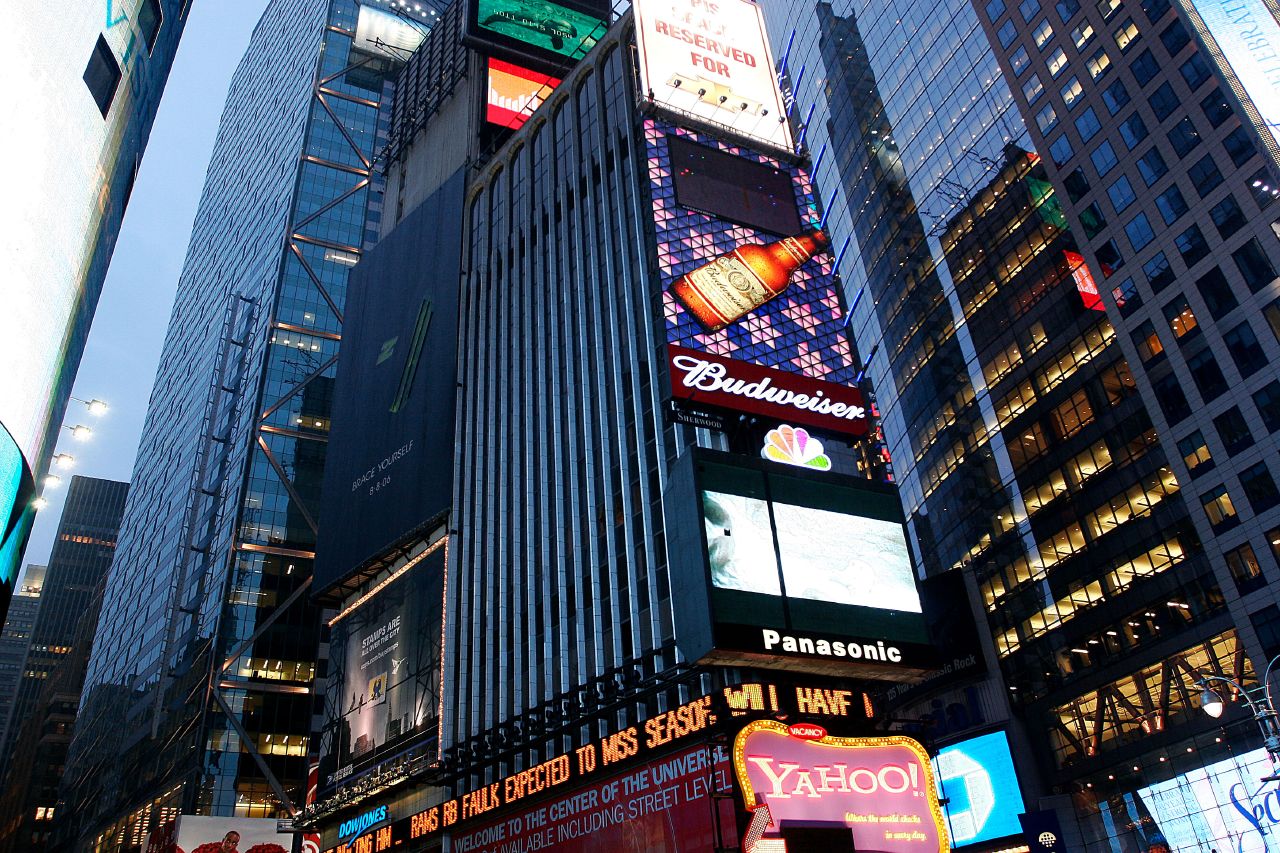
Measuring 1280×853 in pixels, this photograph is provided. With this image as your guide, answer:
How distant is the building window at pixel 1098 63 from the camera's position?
241 ft

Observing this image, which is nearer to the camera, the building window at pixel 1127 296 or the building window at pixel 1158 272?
the building window at pixel 1158 272

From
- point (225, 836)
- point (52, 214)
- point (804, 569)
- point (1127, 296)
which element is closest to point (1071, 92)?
point (1127, 296)

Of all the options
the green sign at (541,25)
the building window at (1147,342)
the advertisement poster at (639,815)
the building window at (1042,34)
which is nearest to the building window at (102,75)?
the advertisement poster at (639,815)

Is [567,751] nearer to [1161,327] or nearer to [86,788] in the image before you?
[1161,327]

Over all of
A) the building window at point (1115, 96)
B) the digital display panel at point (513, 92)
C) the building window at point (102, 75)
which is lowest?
the building window at point (102, 75)

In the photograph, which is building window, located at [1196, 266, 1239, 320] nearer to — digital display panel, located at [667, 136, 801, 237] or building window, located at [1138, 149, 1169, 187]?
building window, located at [1138, 149, 1169, 187]

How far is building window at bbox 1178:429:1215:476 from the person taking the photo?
2427 inches

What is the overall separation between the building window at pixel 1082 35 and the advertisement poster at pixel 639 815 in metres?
58.5

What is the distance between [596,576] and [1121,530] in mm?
34696

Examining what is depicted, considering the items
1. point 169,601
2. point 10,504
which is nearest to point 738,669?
point 10,504

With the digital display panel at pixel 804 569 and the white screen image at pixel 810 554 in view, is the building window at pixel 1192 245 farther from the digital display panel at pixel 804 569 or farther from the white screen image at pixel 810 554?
the white screen image at pixel 810 554

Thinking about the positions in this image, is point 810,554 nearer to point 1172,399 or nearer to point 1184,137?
point 1172,399

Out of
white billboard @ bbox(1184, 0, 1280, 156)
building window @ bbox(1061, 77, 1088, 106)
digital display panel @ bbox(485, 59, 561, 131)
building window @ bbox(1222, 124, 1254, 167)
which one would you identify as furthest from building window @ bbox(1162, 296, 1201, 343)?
digital display panel @ bbox(485, 59, 561, 131)

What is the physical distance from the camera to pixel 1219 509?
60344 mm
